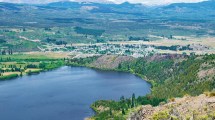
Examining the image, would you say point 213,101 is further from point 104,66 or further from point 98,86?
point 104,66

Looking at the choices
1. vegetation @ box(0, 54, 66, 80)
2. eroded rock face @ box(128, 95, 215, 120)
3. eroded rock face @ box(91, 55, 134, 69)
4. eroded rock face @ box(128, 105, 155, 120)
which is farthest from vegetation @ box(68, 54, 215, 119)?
eroded rock face @ box(128, 95, 215, 120)

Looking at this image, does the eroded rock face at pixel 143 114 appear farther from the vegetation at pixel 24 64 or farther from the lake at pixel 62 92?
the vegetation at pixel 24 64

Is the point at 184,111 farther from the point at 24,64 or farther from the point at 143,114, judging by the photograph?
the point at 24,64

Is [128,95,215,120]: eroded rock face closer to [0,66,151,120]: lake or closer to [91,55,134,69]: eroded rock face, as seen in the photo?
[0,66,151,120]: lake

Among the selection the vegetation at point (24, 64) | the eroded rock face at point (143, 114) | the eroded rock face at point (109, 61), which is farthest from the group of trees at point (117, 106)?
the eroded rock face at point (109, 61)

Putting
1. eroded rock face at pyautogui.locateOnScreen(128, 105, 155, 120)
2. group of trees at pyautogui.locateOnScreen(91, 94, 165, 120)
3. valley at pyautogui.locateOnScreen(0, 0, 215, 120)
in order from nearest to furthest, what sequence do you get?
eroded rock face at pyautogui.locateOnScreen(128, 105, 155, 120) → valley at pyautogui.locateOnScreen(0, 0, 215, 120) → group of trees at pyautogui.locateOnScreen(91, 94, 165, 120)

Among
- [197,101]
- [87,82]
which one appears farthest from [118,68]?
[197,101]

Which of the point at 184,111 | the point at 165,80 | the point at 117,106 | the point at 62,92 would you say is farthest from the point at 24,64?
the point at 184,111
